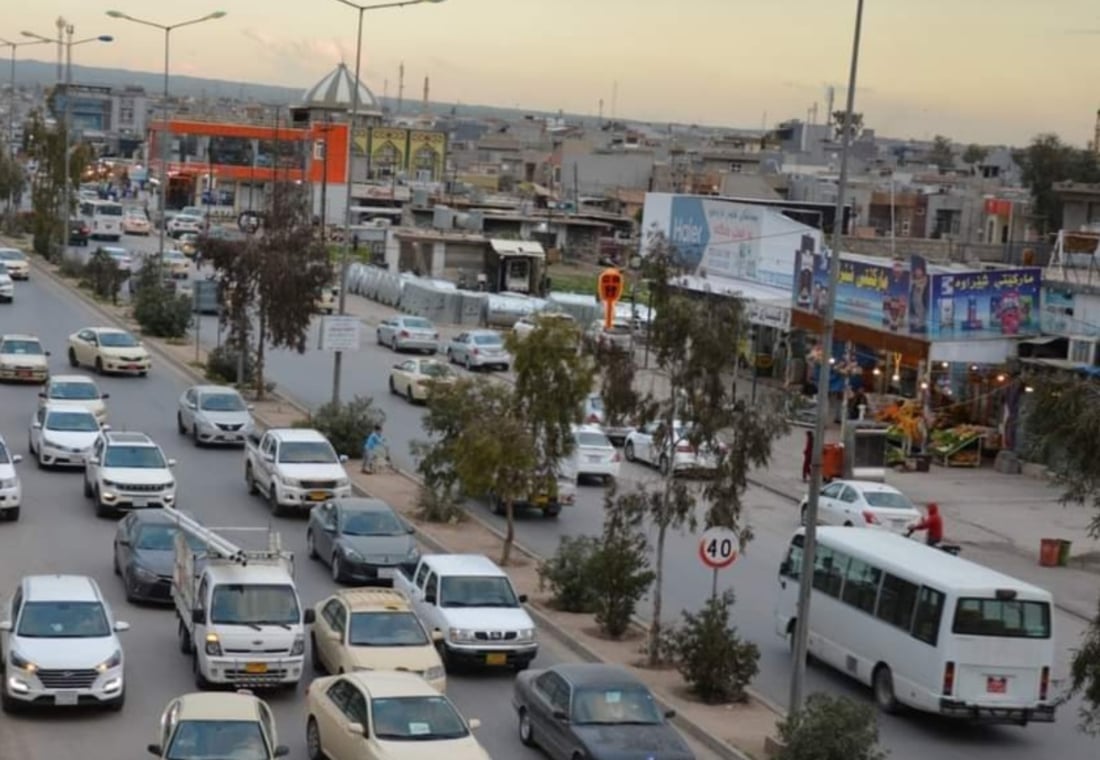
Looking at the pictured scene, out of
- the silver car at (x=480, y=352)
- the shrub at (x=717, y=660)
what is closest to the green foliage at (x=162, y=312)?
the silver car at (x=480, y=352)

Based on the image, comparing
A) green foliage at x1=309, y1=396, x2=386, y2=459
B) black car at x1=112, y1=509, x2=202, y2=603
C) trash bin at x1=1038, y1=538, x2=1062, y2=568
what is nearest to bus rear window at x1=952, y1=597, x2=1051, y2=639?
black car at x1=112, y1=509, x2=202, y2=603

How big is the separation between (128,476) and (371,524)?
19.1ft

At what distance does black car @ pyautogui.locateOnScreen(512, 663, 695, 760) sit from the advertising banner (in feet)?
91.3

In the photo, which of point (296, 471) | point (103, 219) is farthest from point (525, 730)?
point (103, 219)

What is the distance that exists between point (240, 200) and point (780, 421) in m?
109

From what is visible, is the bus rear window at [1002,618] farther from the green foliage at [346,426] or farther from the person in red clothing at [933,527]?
the green foliage at [346,426]

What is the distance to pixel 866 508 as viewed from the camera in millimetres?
35750

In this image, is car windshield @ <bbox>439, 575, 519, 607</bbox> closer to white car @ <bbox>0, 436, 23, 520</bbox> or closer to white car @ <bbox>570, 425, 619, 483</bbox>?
white car @ <bbox>0, 436, 23, 520</bbox>

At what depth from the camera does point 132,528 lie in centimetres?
2762

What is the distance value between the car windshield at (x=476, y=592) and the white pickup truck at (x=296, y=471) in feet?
28.6

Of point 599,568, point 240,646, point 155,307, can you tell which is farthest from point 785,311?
point 240,646

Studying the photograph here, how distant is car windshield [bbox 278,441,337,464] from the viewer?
34.6 metres

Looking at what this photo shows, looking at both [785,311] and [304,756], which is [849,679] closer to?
[304,756]

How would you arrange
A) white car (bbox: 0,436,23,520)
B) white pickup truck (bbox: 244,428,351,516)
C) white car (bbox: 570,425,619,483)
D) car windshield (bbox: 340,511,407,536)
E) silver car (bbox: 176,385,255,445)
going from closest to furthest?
1. car windshield (bbox: 340,511,407,536)
2. white car (bbox: 0,436,23,520)
3. white pickup truck (bbox: 244,428,351,516)
4. white car (bbox: 570,425,619,483)
5. silver car (bbox: 176,385,255,445)
